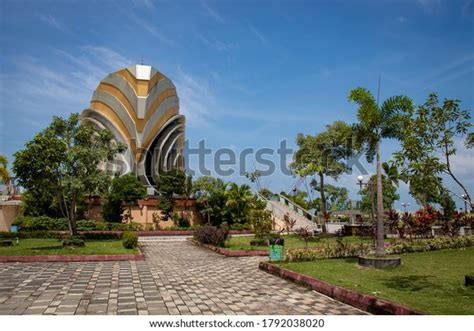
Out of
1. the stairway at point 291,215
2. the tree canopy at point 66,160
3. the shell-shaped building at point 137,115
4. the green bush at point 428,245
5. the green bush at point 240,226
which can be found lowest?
the green bush at point 428,245

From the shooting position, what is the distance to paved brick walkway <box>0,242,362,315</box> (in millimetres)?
6027

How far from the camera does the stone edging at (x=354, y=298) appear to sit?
5388 millimetres

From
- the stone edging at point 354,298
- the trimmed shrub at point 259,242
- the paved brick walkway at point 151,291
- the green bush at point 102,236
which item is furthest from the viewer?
the green bush at point 102,236

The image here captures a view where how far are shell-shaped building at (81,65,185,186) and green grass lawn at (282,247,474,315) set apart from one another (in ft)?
102

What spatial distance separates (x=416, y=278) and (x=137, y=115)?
3471 cm

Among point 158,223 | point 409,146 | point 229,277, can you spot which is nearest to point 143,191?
point 158,223

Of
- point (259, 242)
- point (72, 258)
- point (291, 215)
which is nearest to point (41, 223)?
point (72, 258)

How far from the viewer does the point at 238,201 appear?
26719 mm

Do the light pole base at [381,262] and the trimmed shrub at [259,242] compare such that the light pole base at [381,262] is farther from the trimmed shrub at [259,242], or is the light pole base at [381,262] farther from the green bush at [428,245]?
the trimmed shrub at [259,242]

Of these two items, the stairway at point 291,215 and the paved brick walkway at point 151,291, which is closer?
the paved brick walkway at point 151,291

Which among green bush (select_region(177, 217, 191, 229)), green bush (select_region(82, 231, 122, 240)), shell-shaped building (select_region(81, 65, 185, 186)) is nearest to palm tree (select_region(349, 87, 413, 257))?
green bush (select_region(82, 231, 122, 240))

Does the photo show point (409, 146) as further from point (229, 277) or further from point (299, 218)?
point (299, 218)

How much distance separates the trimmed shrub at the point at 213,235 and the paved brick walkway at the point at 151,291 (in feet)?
14.5

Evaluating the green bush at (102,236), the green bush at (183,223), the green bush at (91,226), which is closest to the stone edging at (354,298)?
the green bush at (102,236)
